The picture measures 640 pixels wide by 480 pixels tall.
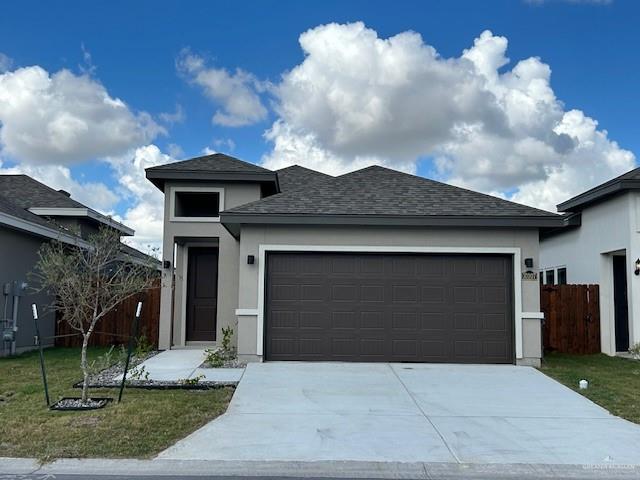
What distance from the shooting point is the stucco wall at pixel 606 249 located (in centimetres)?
1241

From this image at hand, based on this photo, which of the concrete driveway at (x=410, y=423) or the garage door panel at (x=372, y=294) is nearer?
the concrete driveway at (x=410, y=423)

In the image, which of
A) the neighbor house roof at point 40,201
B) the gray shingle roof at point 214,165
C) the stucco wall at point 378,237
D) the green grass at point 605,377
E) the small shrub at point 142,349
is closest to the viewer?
the green grass at point 605,377

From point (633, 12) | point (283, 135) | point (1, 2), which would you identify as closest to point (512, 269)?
point (633, 12)

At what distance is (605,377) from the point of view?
9945mm

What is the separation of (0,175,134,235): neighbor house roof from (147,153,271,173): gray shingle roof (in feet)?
11.4

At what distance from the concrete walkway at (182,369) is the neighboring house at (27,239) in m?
2.82

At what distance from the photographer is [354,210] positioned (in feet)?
36.1

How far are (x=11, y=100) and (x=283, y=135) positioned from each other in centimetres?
807

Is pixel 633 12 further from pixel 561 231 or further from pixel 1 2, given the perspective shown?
pixel 1 2

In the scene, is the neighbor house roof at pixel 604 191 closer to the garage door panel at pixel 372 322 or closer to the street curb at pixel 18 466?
the garage door panel at pixel 372 322

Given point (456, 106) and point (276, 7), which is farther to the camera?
point (456, 106)

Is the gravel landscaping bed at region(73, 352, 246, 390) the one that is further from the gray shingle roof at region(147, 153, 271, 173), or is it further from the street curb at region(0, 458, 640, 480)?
the gray shingle roof at region(147, 153, 271, 173)

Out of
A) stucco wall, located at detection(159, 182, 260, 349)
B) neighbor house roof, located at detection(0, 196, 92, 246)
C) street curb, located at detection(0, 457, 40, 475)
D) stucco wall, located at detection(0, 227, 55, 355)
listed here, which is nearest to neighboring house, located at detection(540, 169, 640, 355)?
stucco wall, located at detection(159, 182, 260, 349)

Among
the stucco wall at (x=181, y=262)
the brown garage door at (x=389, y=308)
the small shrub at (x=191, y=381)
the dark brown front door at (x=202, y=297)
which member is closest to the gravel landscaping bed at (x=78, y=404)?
the small shrub at (x=191, y=381)
